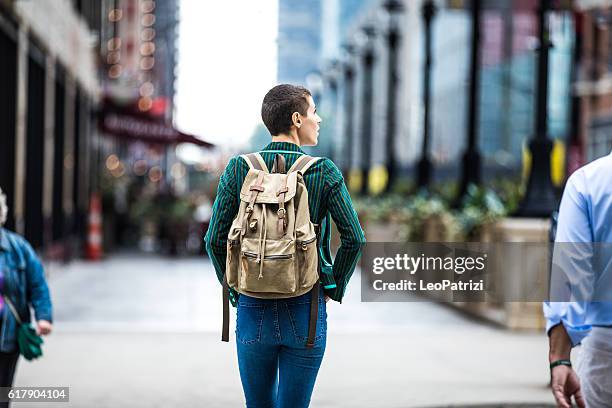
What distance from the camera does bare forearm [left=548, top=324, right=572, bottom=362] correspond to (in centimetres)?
347

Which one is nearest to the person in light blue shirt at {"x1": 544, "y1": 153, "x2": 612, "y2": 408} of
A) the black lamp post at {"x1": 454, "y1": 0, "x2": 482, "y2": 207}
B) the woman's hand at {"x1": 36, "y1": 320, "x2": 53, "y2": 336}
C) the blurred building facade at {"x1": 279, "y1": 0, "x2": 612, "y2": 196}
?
the woman's hand at {"x1": 36, "y1": 320, "x2": 53, "y2": 336}

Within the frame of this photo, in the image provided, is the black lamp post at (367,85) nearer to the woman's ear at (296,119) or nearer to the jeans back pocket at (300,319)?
the woman's ear at (296,119)

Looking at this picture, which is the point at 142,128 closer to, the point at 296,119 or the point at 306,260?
the point at 296,119

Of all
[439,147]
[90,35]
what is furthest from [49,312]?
[439,147]

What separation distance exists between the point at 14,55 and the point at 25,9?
2.37 ft

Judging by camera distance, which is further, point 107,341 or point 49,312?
point 107,341

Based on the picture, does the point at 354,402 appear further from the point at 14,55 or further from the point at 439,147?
the point at 439,147

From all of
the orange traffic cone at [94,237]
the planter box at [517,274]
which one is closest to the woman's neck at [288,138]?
the planter box at [517,274]

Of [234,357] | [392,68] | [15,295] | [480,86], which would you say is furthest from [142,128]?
[480,86]

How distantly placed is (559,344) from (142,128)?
78.5 ft

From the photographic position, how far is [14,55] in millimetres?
14195

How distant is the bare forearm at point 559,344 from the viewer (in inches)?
136

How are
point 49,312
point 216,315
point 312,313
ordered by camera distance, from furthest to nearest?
point 216,315
point 49,312
point 312,313

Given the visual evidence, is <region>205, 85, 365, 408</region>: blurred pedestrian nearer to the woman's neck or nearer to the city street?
the woman's neck
